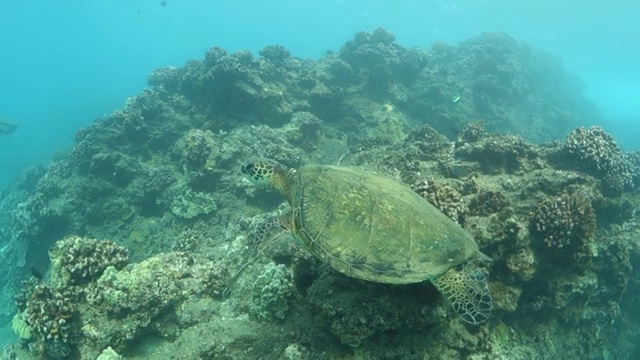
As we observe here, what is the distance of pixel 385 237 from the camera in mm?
4188

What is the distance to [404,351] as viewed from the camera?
459 cm

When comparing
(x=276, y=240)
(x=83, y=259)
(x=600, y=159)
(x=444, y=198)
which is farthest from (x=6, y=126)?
(x=600, y=159)

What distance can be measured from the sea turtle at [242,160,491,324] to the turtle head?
2.51 feet

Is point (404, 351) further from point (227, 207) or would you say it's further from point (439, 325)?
point (227, 207)

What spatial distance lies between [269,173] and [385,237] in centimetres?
224

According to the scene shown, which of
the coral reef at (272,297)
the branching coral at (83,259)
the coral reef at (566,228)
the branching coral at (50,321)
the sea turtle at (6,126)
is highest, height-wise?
the coral reef at (566,228)

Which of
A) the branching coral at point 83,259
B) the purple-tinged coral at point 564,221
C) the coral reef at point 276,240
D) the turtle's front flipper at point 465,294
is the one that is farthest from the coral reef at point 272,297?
the purple-tinged coral at point 564,221

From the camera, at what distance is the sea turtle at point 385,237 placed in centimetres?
398

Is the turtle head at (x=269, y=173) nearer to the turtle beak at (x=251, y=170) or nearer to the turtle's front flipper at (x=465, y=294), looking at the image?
the turtle beak at (x=251, y=170)

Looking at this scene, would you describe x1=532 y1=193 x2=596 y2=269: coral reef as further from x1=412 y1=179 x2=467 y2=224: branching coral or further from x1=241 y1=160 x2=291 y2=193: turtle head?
x1=241 y1=160 x2=291 y2=193: turtle head

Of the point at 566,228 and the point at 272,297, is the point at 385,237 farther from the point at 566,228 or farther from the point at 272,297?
the point at 566,228

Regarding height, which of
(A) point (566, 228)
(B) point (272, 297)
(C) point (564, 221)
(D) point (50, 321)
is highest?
(C) point (564, 221)

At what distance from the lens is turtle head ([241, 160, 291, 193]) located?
18.1ft

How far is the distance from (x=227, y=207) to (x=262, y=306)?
234 inches
